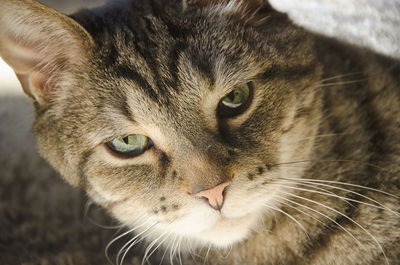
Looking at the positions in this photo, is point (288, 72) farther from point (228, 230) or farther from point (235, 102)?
point (228, 230)

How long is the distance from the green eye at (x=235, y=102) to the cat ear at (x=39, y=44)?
14.3 inches

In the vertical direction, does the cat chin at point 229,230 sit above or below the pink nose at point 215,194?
below

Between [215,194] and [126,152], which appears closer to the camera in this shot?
[215,194]

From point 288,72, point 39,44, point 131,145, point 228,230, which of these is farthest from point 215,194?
point 39,44

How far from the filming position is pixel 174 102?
1.00 m

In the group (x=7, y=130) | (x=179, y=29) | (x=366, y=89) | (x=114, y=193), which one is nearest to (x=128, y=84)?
(x=179, y=29)

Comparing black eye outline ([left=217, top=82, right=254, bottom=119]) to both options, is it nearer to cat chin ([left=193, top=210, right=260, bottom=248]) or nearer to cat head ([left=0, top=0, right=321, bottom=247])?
cat head ([left=0, top=0, right=321, bottom=247])

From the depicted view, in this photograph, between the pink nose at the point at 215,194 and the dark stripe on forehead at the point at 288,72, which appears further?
the dark stripe on forehead at the point at 288,72

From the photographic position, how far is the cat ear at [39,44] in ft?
3.26

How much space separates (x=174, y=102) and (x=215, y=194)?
238 millimetres

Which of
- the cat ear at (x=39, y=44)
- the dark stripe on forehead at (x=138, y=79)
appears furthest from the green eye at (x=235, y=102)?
the cat ear at (x=39, y=44)

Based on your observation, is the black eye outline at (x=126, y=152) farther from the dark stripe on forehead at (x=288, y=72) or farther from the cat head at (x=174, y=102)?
the dark stripe on forehead at (x=288, y=72)

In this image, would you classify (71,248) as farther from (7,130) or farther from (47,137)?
(7,130)

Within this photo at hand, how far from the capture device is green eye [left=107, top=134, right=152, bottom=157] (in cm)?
106
